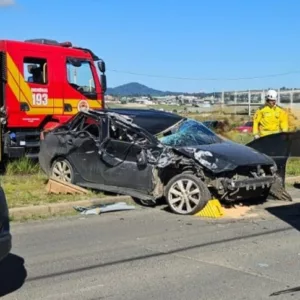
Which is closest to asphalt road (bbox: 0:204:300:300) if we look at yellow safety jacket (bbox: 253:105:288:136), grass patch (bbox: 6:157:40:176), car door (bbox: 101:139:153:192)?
car door (bbox: 101:139:153:192)

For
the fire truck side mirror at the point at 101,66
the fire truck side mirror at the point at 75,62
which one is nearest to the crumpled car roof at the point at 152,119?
the fire truck side mirror at the point at 75,62

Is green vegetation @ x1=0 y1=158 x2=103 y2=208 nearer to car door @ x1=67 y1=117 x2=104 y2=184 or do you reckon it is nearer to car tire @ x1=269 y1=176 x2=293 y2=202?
car door @ x1=67 y1=117 x2=104 y2=184

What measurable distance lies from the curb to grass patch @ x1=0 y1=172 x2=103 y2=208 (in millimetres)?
262

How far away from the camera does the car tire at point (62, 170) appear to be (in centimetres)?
1100

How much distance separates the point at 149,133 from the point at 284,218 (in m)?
2.65

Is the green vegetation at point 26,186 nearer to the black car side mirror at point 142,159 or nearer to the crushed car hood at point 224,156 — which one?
the black car side mirror at point 142,159

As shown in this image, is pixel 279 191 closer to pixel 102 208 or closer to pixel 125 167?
pixel 125 167

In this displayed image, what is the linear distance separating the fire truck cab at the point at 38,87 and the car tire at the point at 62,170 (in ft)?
9.19

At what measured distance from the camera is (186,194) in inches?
362

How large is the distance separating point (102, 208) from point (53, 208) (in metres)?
0.79

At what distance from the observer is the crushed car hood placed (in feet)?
29.8

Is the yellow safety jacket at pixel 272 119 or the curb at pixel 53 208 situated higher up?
the yellow safety jacket at pixel 272 119

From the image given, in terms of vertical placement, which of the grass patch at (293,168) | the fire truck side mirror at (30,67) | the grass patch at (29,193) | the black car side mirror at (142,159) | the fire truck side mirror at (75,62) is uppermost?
the fire truck side mirror at (75,62)

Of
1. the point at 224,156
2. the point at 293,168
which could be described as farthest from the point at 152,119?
the point at 293,168
